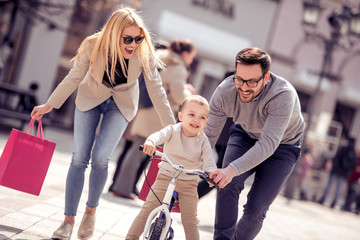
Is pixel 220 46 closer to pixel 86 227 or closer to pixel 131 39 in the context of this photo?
pixel 131 39

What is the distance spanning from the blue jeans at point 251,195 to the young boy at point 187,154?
24cm

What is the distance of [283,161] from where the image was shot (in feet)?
13.1

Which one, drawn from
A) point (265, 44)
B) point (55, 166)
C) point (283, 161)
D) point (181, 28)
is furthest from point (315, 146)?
point (283, 161)

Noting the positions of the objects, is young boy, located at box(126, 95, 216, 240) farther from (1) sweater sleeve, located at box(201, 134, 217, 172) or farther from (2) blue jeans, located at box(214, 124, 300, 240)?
(2) blue jeans, located at box(214, 124, 300, 240)

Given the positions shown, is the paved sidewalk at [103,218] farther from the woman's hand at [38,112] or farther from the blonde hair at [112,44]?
the blonde hair at [112,44]

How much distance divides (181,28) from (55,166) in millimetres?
11987

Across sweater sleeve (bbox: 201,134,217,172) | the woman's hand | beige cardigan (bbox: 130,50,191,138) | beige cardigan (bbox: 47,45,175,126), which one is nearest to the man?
sweater sleeve (bbox: 201,134,217,172)

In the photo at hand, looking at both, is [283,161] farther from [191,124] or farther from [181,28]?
[181,28]

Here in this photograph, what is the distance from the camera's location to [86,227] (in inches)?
165

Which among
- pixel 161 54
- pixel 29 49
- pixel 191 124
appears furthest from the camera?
pixel 29 49

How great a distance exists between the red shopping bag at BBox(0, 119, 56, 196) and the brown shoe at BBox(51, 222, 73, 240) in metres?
0.34

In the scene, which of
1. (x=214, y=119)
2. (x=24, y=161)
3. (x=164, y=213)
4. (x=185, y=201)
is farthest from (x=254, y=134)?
(x=24, y=161)

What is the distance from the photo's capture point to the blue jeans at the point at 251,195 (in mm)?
3857

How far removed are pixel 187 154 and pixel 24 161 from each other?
128 centimetres
